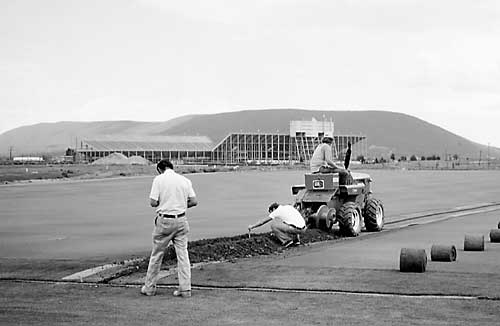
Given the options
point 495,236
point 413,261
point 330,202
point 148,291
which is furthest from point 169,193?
point 495,236

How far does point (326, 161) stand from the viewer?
72.2 ft

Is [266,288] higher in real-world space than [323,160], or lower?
lower

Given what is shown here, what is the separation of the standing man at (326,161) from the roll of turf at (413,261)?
7.85m

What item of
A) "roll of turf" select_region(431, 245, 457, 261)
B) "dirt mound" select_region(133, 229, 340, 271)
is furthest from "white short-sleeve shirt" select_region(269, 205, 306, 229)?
"roll of turf" select_region(431, 245, 457, 261)

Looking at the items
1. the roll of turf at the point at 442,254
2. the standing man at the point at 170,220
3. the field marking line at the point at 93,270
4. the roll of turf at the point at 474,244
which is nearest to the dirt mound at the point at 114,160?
the roll of turf at the point at 474,244

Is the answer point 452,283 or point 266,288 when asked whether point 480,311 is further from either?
point 266,288

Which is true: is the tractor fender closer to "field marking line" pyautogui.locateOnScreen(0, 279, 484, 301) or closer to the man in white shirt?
the man in white shirt

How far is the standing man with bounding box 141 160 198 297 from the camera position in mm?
12281

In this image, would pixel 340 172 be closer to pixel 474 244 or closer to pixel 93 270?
pixel 474 244

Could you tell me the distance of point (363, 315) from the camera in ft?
35.0

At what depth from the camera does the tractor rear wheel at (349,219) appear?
21.7 metres

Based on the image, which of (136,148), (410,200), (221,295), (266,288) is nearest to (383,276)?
(266,288)

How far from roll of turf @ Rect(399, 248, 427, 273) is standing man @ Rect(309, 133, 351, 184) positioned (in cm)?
785

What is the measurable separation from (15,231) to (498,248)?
15537mm
